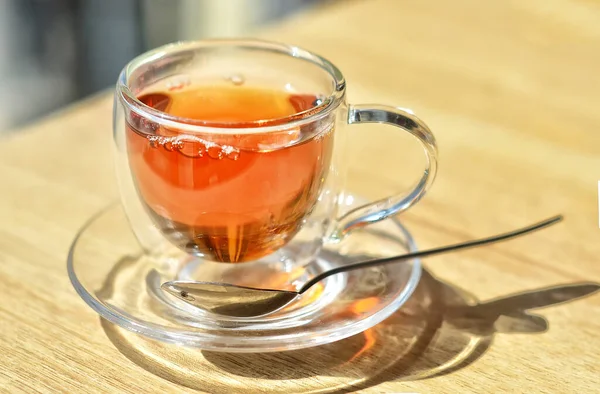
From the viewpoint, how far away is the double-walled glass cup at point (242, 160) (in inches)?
20.7

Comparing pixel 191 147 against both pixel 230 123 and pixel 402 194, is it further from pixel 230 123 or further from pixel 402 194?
pixel 402 194

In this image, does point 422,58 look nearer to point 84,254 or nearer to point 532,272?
point 532,272

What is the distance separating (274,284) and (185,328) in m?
0.10

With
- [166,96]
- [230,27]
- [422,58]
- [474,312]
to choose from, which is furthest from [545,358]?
[230,27]

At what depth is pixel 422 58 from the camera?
103 centimetres

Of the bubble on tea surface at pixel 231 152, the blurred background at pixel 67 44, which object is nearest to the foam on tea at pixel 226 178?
the bubble on tea surface at pixel 231 152

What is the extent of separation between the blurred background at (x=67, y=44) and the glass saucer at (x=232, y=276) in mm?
1278

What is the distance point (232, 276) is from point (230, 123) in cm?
14

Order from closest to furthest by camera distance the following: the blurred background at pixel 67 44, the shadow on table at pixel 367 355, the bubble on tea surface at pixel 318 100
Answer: the shadow on table at pixel 367 355
the bubble on tea surface at pixel 318 100
the blurred background at pixel 67 44

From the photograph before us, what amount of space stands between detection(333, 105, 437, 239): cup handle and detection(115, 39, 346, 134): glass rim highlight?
0.03 metres

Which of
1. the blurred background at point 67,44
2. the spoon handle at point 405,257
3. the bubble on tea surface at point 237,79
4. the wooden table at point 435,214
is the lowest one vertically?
the blurred background at point 67,44

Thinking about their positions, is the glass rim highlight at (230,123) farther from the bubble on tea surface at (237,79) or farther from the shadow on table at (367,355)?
the shadow on table at (367,355)

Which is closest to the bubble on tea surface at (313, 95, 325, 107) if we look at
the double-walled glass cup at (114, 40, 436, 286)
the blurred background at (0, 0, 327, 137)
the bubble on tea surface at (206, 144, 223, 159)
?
the double-walled glass cup at (114, 40, 436, 286)

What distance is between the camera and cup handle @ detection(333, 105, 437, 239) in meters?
0.56
